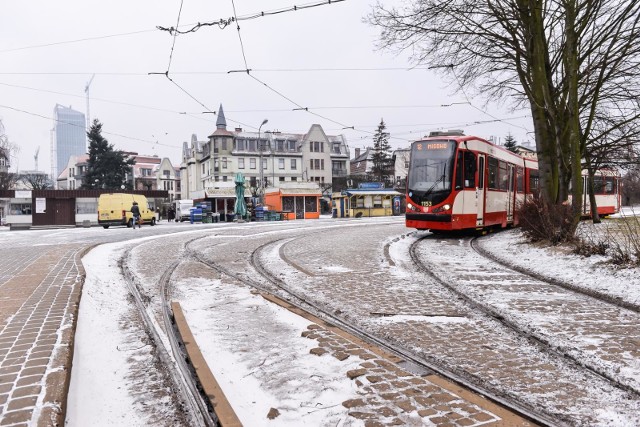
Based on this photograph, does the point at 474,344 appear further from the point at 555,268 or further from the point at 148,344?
the point at 555,268

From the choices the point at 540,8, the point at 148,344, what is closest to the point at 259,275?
the point at 148,344

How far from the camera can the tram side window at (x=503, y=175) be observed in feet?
55.1

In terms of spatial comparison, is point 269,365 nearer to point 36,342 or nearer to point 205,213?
point 36,342

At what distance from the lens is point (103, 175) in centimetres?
6331

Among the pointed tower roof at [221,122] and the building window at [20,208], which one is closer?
the building window at [20,208]

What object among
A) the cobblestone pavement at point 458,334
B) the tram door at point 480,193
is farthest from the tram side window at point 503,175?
the cobblestone pavement at point 458,334

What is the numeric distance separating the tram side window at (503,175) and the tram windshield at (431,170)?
3675mm

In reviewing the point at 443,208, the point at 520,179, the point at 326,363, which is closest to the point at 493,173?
the point at 443,208

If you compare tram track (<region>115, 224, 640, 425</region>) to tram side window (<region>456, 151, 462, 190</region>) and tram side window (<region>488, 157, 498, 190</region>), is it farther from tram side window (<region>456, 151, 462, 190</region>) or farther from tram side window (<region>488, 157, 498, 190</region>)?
tram side window (<region>488, 157, 498, 190</region>)

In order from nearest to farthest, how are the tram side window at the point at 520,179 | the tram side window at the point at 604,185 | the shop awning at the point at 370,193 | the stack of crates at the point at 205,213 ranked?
the tram side window at the point at 520,179, the tram side window at the point at 604,185, the stack of crates at the point at 205,213, the shop awning at the point at 370,193

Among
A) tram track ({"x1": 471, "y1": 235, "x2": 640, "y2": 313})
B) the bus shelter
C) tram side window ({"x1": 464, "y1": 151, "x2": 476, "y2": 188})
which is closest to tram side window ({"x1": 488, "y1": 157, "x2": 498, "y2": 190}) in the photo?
tram side window ({"x1": 464, "y1": 151, "x2": 476, "y2": 188})

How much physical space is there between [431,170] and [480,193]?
6.71ft

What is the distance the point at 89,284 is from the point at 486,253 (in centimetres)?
890

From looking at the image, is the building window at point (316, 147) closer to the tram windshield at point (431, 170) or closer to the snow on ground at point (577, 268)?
the tram windshield at point (431, 170)
